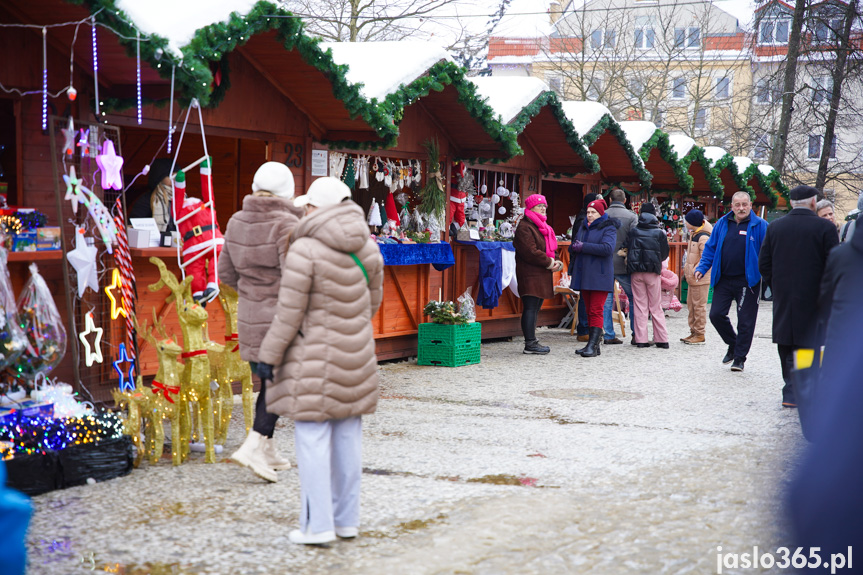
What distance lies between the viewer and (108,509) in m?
4.91

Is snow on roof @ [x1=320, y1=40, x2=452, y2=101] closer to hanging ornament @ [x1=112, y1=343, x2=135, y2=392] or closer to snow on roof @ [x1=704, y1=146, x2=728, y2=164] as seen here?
hanging ornament @ [x1=112, y1=343, x2=135, y2=392]

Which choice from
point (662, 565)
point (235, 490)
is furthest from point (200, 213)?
point (662, 565)

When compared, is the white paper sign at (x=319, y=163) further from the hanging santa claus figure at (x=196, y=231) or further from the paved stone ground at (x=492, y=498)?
the paved stone ground at (x=492, y=498)

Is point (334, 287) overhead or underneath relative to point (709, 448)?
overhead

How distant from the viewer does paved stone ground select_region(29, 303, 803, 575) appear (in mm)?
4227

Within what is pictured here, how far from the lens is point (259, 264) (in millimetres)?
5492

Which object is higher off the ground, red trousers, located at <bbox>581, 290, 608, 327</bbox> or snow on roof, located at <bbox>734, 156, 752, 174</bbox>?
snow on roof, located at <bbox>734, 156, 752, 174</bbox>

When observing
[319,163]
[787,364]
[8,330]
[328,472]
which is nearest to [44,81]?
[8,330]

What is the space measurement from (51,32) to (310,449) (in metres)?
3.98

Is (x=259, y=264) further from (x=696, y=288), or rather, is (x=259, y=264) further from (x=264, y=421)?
(x=696, y=288)

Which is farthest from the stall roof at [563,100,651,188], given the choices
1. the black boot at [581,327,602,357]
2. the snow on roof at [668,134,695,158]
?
the black boot at [581,327,602,357]

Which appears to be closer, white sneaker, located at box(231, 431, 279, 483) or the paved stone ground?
the paved stone ground

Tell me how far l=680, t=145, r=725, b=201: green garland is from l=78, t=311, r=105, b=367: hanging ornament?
12069 millimetres

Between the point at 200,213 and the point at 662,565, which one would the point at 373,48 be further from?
the point at 662,565
